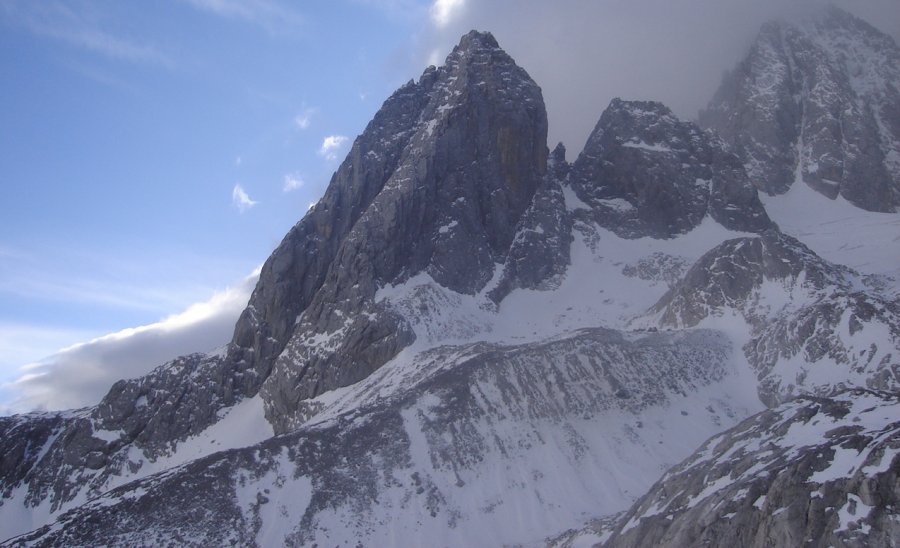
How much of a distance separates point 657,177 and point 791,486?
415 ft

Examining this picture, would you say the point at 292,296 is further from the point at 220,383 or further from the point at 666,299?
the point at 666,299

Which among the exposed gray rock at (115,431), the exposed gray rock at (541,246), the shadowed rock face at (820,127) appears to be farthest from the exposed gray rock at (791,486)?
the shadowed rock face at (820,127)

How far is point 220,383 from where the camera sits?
398ft

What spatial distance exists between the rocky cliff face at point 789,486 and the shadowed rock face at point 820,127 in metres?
137

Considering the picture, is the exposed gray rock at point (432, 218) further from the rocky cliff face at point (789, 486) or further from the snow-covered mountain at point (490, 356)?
the rocky cliff face at point (789, 486)

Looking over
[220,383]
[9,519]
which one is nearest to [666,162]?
[220,383]

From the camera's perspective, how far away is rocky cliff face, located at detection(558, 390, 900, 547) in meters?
29.8

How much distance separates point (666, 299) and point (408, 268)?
131 ft

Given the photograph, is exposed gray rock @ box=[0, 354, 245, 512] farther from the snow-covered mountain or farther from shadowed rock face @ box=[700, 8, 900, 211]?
shadowed rock face @ box=[700, 8, 900, 211]

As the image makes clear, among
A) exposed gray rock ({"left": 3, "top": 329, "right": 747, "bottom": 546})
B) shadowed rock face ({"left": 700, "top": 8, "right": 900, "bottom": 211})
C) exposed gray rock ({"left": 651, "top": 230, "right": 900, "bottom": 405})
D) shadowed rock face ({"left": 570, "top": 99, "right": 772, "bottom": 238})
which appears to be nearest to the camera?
exposed gray rock ({"left": 3, "top": 329, "right": 747, "bottom": 546})

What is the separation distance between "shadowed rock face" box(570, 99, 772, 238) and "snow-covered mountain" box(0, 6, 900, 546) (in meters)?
0.49

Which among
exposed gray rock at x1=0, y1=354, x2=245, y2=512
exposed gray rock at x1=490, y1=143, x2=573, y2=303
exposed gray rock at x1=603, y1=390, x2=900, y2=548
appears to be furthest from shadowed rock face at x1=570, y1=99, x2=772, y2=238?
exposed gray rock at x1=603, y1=390, x2=900, y2=548

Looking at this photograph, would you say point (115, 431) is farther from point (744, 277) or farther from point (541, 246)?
point (744, 277)

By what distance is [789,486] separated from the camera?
33219 mm
